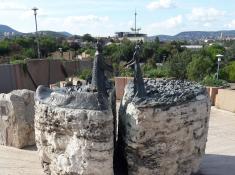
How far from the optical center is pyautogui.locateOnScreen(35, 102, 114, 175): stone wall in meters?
8.56

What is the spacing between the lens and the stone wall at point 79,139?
28.1 feet

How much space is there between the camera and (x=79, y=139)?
8766 mm

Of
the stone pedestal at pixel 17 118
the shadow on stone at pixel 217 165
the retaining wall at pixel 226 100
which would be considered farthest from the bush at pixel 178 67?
the shadow on stone at pixel 217 165

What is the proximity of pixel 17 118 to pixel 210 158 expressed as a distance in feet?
20.1

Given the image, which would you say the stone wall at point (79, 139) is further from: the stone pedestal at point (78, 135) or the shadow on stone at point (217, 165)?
the shadow on stone at point (217, 165)

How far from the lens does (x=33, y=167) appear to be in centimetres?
1173

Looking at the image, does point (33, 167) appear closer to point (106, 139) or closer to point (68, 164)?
point (68, 164)

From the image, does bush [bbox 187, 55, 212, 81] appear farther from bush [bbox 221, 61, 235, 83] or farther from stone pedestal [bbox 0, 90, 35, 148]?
stone pedestal [bbox 0, 90, 35, 148]

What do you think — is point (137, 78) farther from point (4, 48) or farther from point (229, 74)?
point (4, 48)

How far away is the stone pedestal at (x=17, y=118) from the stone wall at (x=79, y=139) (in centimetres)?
429

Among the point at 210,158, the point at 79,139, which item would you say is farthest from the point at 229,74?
the point at 79,139

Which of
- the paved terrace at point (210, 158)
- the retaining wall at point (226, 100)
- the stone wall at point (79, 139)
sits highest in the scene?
the stone wall at point (79, 139)

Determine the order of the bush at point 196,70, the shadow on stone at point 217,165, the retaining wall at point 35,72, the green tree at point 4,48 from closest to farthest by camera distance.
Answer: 1. the shadow on stone at point 217,165
2. the bush at point 196,70
3. the retaining wall at point 35,72
4. the green tree at point 4,48

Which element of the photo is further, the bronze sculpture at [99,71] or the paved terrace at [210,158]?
the paved terrace at [210,158]
